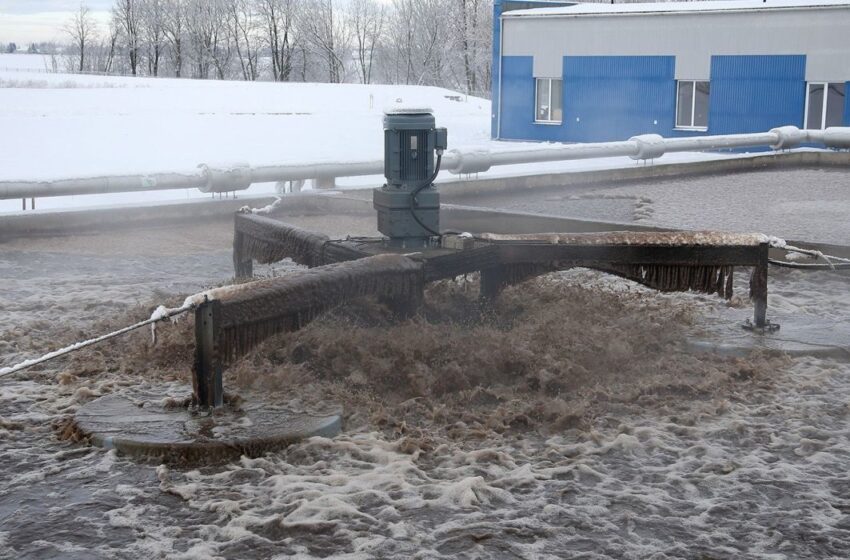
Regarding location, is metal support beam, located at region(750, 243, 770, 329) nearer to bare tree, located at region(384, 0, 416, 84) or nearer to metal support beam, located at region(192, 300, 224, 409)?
metal support beam, located at region(192, 300, 224, 409)

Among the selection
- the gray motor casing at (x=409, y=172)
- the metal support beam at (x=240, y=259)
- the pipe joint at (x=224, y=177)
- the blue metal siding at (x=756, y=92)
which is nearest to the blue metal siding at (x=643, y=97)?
the blue metal siding at (x=756, y=92)

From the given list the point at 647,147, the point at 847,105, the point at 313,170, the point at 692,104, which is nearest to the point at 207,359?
the point at 313,170

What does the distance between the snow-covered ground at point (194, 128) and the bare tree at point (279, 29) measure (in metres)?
19.9

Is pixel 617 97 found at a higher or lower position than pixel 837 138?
higher

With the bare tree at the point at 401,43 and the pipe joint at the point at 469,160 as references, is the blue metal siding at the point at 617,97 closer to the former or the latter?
the pipe joint at the point at 469,160

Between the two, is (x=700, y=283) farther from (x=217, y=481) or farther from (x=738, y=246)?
(x=217, y=481)

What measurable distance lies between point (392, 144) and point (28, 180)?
651cm

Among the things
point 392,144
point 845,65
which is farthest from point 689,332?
point 845,65

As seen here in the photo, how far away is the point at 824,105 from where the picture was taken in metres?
30.3

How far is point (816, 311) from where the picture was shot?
8.68 meters

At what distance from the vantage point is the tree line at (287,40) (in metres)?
89.2

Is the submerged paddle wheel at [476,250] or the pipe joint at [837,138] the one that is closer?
the submerged paddle wheel at [476,250]

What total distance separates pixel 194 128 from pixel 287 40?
5384 centimetres

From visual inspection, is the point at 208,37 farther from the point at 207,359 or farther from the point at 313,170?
the point at 207,359
